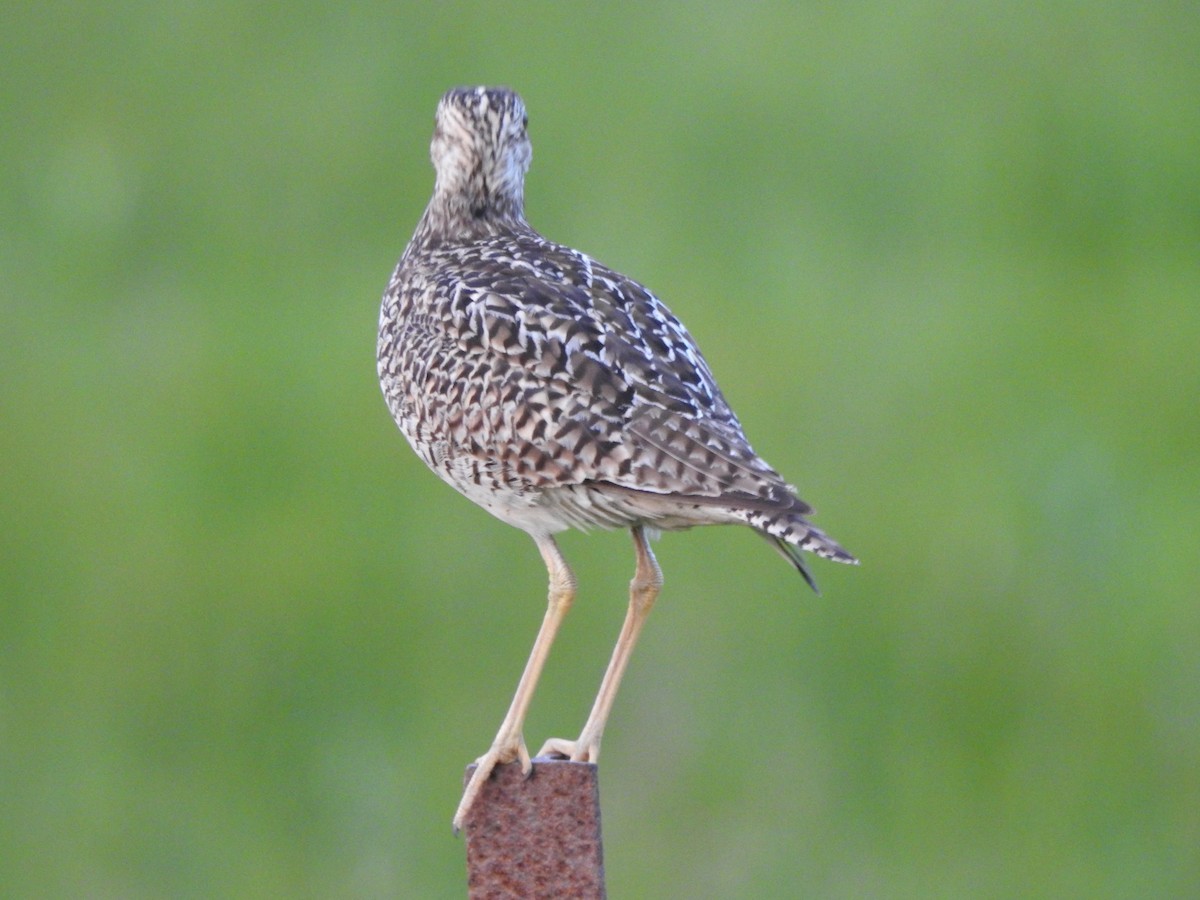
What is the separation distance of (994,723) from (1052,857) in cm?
89

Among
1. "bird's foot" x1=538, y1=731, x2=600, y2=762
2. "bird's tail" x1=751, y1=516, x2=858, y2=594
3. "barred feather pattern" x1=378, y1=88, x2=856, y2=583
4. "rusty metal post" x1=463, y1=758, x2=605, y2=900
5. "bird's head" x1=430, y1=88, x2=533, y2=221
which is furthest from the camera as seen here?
"bird's head" x1=430, y1=88, x2=533, y2=221

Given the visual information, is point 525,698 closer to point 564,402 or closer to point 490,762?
point 490,762

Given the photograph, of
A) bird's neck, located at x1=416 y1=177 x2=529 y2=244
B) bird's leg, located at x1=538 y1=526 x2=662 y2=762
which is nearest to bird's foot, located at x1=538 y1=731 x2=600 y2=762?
bird's leg, located at x1=538 y1=526 x2=662 y2=762

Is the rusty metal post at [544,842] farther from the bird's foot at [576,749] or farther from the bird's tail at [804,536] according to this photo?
the bird's tail at [804,536]

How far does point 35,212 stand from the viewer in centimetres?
1745

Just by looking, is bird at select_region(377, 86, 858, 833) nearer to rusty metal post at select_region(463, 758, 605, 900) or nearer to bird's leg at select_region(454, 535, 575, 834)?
bird's leg at select_region(454, 535, 575, 834)

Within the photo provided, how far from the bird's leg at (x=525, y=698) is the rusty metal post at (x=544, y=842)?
12 cm

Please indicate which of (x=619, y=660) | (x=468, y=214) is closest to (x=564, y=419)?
(x=619, y=660)

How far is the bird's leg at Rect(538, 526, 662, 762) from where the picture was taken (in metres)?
7.20

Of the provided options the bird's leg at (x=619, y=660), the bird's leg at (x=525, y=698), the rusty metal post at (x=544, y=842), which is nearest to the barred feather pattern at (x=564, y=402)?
the bird's leg at (x=525, y=698)

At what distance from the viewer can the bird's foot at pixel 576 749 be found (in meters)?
7.16

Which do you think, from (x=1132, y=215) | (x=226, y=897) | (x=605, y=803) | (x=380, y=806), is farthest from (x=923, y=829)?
(x=1132, y=215)

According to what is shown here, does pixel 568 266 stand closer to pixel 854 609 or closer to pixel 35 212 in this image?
pixel 854 609

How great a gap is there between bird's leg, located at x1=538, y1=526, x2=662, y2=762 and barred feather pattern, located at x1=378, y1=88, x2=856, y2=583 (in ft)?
1.11
